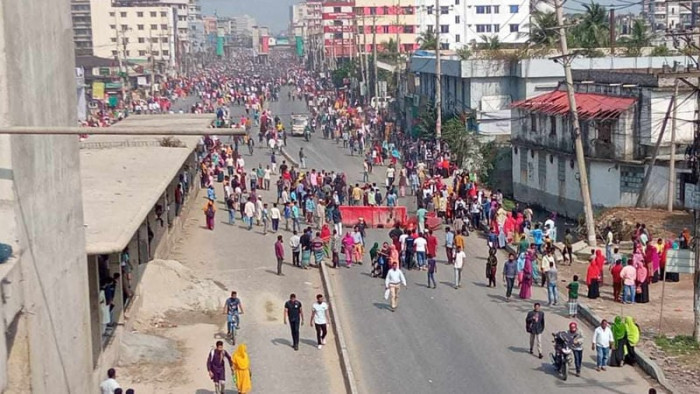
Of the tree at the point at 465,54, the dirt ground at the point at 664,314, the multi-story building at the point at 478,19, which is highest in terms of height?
the multi-story building at the point at 478,19

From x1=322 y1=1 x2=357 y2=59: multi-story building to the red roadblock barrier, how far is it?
86211 millimetres

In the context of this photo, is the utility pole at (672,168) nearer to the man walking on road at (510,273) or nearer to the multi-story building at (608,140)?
the multi-story building at (608,140)

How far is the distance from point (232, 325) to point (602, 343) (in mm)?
6628

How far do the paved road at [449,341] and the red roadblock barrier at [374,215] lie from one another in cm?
537

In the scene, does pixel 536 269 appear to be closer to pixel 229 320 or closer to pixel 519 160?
pixel 229 320

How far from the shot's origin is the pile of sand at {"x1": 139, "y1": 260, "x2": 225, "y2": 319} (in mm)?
22703

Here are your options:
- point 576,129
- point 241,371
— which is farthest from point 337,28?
point 241,371

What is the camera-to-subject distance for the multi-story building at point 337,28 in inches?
4936

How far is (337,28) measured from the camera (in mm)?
136000

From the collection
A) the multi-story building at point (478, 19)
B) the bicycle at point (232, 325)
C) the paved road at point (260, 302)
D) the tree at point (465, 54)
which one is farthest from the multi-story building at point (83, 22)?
the bicycle at point (232, 325)

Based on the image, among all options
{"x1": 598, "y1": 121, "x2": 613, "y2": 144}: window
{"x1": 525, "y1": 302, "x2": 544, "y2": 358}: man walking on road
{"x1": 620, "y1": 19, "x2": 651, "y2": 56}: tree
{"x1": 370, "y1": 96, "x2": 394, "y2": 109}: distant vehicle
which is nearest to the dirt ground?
{"x1": 525, "y1": 302, "x2": 544, "y2": 358}: man walking on road

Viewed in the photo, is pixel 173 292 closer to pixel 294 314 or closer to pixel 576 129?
pixel 294 314

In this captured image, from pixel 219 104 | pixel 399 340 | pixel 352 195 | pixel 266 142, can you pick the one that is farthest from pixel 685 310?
pixel 219 104

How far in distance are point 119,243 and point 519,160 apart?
28439mm
